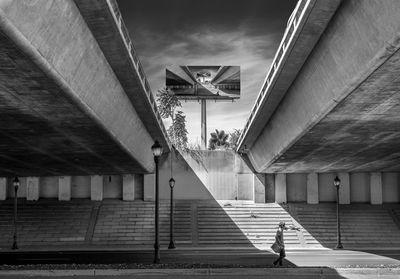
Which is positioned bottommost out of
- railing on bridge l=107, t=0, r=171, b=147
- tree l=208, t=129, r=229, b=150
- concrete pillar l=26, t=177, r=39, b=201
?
concrete pillar l=26, t=177, r=39, b=201

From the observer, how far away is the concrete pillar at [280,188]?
44.2 m

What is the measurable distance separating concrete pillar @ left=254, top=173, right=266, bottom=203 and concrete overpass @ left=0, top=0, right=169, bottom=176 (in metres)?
13.1

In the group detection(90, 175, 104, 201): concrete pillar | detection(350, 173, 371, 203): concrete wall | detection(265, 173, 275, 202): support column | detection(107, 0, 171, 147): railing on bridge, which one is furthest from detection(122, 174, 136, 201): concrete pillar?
detection(350, 173, 371, 203): concrete wall

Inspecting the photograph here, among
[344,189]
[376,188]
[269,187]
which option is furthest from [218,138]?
[376,188]

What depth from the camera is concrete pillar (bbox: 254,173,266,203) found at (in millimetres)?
44247

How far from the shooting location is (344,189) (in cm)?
4484

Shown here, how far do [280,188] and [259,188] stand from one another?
5.60 feet

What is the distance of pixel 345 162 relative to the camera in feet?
123

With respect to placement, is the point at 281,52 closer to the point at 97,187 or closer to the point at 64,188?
the point at 97,187

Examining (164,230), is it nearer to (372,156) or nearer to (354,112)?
(372,156)

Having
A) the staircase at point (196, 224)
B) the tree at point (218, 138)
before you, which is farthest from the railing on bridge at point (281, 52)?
the tree at point (218, 138)

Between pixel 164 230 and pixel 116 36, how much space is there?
23258 mm

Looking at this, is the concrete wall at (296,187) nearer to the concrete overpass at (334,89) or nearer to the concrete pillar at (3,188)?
the concrete overpass at (334,89)

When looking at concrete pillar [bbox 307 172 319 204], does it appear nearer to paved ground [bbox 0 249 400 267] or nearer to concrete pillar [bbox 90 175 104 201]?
paved ground [bbox 0 249 400 267]
